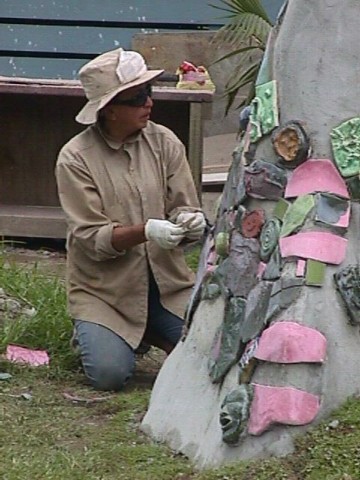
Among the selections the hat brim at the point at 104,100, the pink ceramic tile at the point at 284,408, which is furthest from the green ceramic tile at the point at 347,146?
the hat brim at the point at 104,100

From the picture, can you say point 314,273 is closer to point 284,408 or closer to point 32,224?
point 284,408

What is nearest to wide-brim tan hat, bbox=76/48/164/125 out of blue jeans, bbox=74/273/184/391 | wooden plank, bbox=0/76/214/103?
blue jeans, bbox=74/273/184/391

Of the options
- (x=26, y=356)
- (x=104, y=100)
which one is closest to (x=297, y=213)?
(x=104, y=100)

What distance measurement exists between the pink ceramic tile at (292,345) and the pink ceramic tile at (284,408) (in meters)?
0.09

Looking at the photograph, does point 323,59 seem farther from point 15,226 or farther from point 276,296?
point 15,226

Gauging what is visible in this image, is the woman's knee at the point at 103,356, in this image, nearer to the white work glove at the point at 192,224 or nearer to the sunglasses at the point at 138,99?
the white work glove at the point at 192,224

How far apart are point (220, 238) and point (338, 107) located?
23.1 inches

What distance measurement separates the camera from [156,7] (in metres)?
9.37

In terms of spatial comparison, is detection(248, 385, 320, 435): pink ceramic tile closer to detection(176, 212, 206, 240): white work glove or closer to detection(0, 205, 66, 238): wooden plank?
detection(176, 212, 206, 240): white work glove

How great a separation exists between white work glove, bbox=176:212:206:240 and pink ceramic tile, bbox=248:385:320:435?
3.60ft

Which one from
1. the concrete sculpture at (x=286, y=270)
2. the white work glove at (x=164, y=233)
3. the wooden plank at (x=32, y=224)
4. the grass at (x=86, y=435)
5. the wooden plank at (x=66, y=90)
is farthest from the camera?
the wooden plank at (x=32, y=224)

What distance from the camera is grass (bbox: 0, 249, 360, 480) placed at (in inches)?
124

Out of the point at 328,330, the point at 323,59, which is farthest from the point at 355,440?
the point at 323,59

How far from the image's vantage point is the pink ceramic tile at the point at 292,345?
3.25 meters
